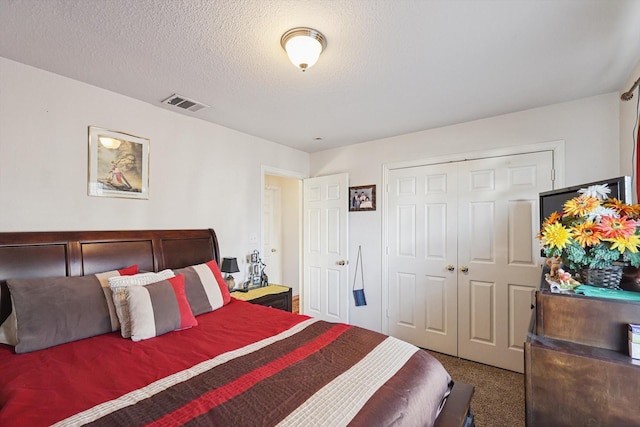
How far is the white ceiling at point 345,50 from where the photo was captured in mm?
1413

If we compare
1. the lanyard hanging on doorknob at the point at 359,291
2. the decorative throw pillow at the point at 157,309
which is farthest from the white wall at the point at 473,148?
the decorative throw pillow at the point at 157,309

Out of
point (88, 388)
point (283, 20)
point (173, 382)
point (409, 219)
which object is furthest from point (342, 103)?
point (88, 388)

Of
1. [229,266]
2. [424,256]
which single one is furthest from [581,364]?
[229,266]

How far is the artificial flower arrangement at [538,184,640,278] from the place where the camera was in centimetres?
108

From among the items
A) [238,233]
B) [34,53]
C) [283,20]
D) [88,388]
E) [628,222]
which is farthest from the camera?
[238,233]

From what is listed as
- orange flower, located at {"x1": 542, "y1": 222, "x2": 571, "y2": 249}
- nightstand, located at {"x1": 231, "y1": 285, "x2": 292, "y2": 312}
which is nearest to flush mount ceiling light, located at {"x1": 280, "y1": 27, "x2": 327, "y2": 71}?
orange flower, located at {"x1": 542, "y1": 222, "x2": 571, "y2": 249}

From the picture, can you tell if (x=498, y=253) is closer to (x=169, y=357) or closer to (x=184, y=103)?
(x=169, y=357)

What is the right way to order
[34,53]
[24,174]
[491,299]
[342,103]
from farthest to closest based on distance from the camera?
1. [491,299]
2. [342,103]
3. [24,174]
4. [34,53]

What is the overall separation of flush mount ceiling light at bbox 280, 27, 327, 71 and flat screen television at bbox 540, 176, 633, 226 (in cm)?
156

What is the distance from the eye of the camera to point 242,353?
151 cm

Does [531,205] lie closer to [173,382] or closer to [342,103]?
→ [342,103]

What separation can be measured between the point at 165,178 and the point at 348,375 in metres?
2.30

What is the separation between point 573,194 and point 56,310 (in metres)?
3.09

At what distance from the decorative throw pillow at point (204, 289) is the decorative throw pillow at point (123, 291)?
0.27 m
